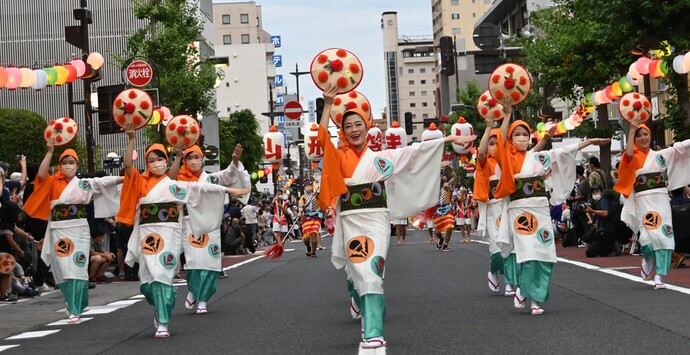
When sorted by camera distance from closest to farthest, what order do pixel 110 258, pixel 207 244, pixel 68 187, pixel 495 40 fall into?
pixel 68 187 → pixel 207 244 → pixel 110 258 → pixel 495 40

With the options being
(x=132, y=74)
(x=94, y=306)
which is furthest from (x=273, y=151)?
(x=94, y=306)

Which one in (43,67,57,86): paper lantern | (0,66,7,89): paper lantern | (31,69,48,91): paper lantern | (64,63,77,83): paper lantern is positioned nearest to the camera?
(0,66,7,89): paper lantern

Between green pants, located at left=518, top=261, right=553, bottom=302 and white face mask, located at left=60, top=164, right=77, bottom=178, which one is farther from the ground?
white face mask, located at left=60, top=164, right=77, bottom=178

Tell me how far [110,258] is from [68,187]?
6094 mm

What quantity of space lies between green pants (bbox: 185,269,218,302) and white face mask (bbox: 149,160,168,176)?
230 centimetres

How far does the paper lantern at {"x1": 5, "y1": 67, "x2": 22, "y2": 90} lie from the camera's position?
16656mm

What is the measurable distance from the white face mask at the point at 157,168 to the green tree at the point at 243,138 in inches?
3404

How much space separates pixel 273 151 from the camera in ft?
102

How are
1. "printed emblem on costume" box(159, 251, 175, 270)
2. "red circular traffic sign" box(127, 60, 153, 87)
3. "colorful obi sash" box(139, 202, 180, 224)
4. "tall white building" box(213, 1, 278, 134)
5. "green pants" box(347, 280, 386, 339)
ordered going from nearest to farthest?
"green pants" box(347, 280, 386, 339)
"printed emblem on costume" box(159, 251, 175, 270)
"colorful obi sash" box(139, 202, 180, 224)
"red circular traffic sign" box(127, 60, 153, 87)
"tall white building" box(213, 1, 278, 134)

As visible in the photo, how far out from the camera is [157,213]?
1126 cm

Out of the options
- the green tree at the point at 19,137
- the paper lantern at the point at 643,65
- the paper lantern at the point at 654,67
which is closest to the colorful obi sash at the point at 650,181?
the paper lantern at the point at 654,67

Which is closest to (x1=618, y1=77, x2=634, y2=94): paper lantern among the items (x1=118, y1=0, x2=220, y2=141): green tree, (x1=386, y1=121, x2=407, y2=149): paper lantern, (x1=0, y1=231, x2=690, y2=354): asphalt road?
(x1=386, y1=121, x2=407, y2=149): paper lantern

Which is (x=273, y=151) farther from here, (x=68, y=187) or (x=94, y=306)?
(x=68, y=187)

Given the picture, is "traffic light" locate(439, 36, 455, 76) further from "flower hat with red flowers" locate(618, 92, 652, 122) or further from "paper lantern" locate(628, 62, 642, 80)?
"flower hat with red flowers" locate(618, 92, 652, 122)
